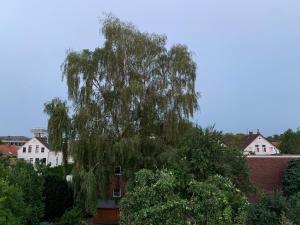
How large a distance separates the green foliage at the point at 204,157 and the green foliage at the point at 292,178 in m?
9.10

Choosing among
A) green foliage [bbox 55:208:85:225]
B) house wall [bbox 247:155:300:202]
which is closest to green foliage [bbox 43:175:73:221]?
green foliage [bbox 55:208:85:225]

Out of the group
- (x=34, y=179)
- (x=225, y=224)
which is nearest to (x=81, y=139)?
(x=34, y=179)

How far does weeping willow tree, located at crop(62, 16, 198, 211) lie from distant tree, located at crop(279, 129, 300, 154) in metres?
43.1

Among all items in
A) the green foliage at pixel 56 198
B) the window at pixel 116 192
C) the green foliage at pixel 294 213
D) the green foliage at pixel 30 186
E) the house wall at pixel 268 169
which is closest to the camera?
the green foliage at pixel 294 213

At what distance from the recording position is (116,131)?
24.6 metres

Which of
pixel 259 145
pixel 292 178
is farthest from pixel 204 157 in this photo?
pixel 259 145

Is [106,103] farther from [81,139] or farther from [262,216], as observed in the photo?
[262,216]

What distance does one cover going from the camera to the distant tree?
63.0 metres

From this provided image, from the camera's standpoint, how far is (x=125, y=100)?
23.7 meters

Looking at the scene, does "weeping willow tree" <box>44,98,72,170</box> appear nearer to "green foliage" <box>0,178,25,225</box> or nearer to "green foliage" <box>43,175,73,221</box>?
"green foliage" <box>43,175,73,221</box>

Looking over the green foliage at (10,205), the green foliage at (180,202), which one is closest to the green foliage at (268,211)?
the green foliage at (180,202)

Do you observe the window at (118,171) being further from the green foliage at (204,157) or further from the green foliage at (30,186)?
the green foliage at (204,157)

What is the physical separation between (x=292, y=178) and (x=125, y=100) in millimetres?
12297

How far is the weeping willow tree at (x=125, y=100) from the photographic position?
23.8 meters
